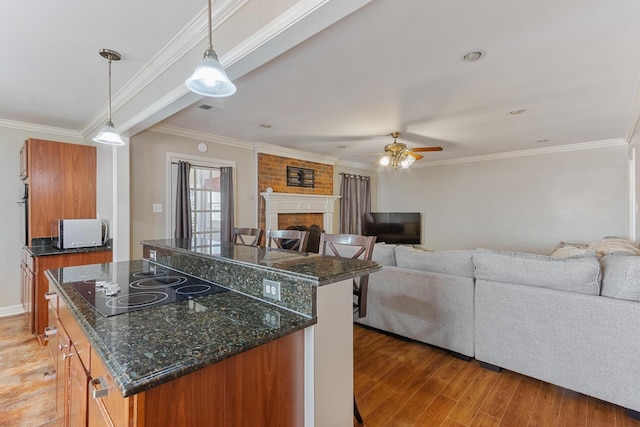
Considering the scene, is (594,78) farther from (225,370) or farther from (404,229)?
(404,229)

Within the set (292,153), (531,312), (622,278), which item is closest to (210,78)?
(531,312)

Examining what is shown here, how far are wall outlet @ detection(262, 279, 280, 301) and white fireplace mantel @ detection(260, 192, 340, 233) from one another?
3.66 m

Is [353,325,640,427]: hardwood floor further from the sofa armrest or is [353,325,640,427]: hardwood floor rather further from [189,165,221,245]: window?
[189,165,221,245]: window

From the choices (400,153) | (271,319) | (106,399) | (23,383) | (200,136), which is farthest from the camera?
(200,136)

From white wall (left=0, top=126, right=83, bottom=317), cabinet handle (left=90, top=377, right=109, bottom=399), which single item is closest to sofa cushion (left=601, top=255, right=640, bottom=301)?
cabinet handle (left=90, top=377, right=109, bottom=399)

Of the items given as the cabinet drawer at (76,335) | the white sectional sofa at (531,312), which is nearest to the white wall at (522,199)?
the white sectional sofa at (531,312)

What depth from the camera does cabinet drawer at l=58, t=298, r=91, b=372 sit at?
3.49ft

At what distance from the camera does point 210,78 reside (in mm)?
1400

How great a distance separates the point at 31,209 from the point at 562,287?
507 cm

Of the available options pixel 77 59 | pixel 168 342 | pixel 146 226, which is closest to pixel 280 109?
pixel 77 59

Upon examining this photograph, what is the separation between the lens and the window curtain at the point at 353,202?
21.3 feet

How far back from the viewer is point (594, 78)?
256cm

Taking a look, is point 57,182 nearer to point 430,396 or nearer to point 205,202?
point 205,202

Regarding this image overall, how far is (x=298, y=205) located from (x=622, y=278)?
4259 millimetres
